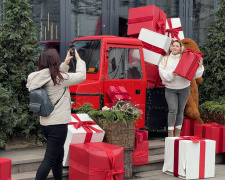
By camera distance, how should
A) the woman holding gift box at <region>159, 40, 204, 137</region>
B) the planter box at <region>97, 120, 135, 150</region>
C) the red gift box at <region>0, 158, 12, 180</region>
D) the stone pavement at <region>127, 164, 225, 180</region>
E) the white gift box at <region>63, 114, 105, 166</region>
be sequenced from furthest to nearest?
the woman holding gift box at <region>159, 40, 204, 137</region> → the stone pavement at <region>127, 164, 225, 180</region> → the planter box at <region>97, 120, 135, 150</region> → the white gift box at <region>63, 114, 105, 166</region> → the red gift box at <region>0, 158, 12, 180</region>

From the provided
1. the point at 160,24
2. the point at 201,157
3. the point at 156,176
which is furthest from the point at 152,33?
the point at 156,176

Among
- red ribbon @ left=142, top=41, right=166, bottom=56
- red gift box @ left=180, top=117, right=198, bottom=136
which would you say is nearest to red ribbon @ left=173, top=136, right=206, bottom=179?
red gift box @ left=180, top=117, right=198, bottom=136

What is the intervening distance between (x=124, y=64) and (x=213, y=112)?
90.4 inches

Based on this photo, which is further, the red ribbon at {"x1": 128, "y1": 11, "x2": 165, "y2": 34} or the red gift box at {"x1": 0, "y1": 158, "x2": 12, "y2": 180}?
the red ribbon at {"x1": 128, "y1": 11, "x2": 165, "y2": 34}

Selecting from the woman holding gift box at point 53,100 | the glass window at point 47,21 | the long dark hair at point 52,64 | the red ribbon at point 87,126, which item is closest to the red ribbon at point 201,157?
the red ribbon at point 87,126

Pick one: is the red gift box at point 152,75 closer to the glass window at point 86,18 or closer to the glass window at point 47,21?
the glass window at point 86,18

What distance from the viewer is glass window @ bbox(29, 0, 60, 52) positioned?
862 cm

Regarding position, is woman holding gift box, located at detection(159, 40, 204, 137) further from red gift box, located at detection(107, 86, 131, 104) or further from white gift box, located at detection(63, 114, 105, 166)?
white gift box, located at detection(63, 114, 105, 166)

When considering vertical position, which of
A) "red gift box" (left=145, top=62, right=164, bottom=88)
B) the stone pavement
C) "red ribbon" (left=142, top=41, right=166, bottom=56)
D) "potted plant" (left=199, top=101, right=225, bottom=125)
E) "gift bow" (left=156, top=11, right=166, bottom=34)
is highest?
"gift bow" (left=156, top=11, right=166, bottom=34)

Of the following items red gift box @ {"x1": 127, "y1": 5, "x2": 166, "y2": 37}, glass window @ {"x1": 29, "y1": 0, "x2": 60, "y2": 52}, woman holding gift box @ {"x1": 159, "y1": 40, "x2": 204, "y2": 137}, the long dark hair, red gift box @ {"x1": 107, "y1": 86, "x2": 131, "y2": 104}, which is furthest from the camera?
glass window @ {"x1": 29, "y1": 0, "x2": 60, "y2": 52}

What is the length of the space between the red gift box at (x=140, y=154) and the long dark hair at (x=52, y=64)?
2224 mm

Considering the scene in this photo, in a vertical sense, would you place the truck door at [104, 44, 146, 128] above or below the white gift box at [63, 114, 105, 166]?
above

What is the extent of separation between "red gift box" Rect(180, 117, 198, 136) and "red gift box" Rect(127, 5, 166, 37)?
1781 millimetres

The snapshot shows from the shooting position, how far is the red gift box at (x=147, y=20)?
27.2 feet
